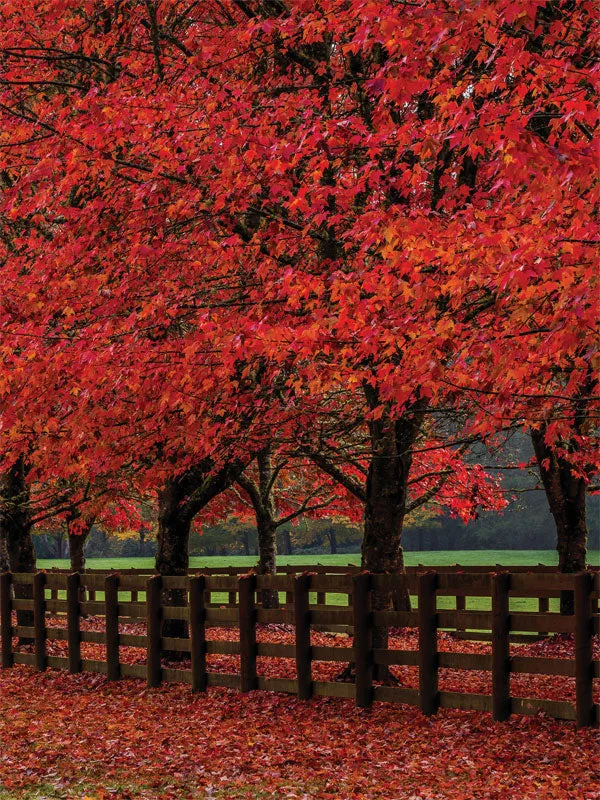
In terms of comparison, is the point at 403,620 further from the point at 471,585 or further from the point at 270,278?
the point at 270,278

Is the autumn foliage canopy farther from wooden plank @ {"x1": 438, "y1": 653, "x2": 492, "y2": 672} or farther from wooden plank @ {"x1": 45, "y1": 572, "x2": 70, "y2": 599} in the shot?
wooden plank @ {"x1": 438, "y1": 653, "x2": 492, "y2": 672}

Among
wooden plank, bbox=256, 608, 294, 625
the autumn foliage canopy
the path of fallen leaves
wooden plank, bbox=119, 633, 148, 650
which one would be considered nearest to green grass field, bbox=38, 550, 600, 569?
wooden plank, bbox=119, 633, 148, 650

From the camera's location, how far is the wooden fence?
10.4 metres

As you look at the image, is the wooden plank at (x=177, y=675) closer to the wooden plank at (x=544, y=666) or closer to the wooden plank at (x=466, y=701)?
the wooden plank at (x=466, y=701)

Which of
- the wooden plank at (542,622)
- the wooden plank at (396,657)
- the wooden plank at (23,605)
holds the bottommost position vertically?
the wooden plank at (23,605)

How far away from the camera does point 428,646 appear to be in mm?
11367

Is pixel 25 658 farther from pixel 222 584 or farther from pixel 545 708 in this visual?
pixel 545 708

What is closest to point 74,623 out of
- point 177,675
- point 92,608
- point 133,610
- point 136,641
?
point 92,608

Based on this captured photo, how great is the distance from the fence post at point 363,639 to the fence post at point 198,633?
272 centimetres

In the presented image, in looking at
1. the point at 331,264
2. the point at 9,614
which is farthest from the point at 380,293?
the point at 9,614

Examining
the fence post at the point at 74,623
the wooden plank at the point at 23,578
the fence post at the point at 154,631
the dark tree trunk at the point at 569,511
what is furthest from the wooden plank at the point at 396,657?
the dark tree trunk at the point at 569,511

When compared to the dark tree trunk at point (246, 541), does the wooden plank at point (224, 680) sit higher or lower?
higher

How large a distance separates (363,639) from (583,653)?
2886 millimetres

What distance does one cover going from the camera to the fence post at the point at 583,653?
33.0ft
